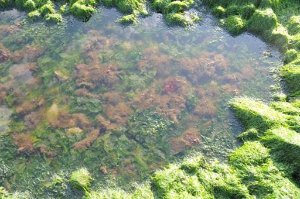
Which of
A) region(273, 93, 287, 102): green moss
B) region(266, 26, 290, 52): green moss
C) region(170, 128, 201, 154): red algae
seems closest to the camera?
region(170, 128, 201, 154): red algae

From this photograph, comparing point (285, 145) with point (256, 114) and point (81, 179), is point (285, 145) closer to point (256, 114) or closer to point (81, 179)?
point (256, 114)

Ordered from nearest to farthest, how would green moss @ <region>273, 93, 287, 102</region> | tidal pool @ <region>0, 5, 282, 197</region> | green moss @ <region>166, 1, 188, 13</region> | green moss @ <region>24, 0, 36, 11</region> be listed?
tidal pool @ <region>0, 5, 282, 197</region> < green moss @ <region>273, 93, 287, 102</region> < green moss @ <region>24, 0, 36, 11</region> < green moss @ <region>166, 1, 188, 13</region>

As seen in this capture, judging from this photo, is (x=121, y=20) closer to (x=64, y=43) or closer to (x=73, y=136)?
(x=64, y=43)

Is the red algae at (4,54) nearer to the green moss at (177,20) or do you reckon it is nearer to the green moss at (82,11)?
the green moss at (82,11)

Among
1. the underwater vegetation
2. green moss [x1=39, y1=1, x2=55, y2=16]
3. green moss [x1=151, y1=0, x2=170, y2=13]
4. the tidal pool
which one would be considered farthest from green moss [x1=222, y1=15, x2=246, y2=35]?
green moss [x1=39, y1=1, x2=55, y2=16]

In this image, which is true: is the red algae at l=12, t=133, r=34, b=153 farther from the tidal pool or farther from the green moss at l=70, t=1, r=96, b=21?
the green moss at l=70, t=1, r=96, b=21
